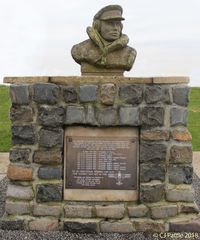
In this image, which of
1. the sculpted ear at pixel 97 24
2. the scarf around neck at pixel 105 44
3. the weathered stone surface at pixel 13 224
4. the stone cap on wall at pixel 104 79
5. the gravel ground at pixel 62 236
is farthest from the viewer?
the sculpted ear at pixel 97 24

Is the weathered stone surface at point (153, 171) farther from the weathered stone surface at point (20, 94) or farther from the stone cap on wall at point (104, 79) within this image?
the weathered stone surface at point (20, 94)

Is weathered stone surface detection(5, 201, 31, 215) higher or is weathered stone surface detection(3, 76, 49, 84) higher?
weathered stone surface detection(3, 76, 49, 84)

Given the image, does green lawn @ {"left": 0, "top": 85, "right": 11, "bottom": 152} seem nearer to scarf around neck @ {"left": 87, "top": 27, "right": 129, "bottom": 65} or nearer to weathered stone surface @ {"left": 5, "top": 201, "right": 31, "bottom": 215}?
weathered stone surface @ {"left": 5, "top": 201, "right": 31, "bottom": 215}

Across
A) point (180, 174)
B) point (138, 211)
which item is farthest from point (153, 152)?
point (138, 211)

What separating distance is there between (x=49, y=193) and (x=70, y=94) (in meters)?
1.24

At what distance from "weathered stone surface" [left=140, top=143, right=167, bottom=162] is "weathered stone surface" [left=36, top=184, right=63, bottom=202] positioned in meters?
1.08

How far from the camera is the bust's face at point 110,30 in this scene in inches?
242

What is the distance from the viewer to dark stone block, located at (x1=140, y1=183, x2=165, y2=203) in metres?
5.87

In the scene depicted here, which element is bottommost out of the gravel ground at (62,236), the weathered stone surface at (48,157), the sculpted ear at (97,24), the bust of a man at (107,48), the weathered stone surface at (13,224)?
the gravel ground at (62,236)

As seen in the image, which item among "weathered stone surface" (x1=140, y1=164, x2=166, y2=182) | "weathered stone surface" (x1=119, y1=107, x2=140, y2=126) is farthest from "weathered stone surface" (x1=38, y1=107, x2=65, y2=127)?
"weathered stone surface" (x1=140, y1=164, x2=166, y2=182)

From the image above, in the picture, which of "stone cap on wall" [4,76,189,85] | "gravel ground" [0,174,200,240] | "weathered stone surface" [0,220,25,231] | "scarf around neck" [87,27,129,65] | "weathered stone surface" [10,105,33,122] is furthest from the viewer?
"scarf around neck" [87,27,129,65]

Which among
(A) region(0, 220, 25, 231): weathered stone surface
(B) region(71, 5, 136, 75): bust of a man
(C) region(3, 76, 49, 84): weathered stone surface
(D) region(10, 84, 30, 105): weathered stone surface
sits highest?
(B) region(71, 5, 136, 75): bust of a man


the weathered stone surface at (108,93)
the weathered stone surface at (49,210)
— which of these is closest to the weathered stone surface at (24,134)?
the weathered stone surface at (49,210)

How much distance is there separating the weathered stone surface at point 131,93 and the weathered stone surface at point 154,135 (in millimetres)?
389
